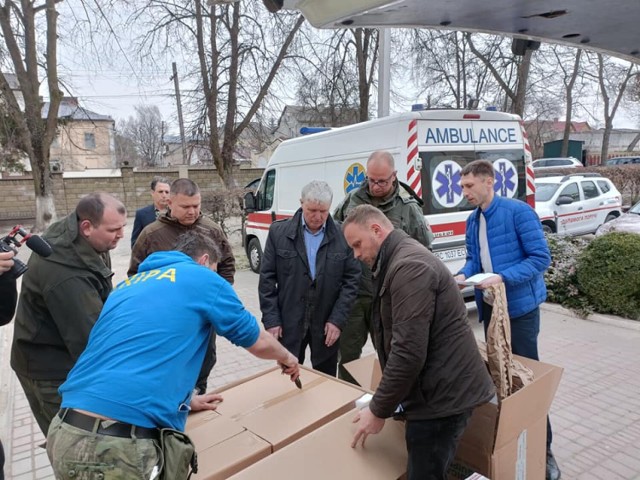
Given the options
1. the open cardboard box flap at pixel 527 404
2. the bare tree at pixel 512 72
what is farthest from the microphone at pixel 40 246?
the bare tree at pixel 512 72

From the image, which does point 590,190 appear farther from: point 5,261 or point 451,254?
point 5,261

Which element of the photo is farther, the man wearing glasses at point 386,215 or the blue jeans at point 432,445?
the man wearing glasses at point 386,215

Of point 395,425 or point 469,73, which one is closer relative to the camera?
point 395,425

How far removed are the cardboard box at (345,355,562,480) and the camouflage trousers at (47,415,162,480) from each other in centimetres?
125

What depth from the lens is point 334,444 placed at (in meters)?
1.82

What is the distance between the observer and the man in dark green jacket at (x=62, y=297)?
1968 mm

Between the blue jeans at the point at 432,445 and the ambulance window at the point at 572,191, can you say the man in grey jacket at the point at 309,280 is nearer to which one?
the blue jeans at the point at 432,445

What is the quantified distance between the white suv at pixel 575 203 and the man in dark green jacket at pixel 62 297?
9.76 meters

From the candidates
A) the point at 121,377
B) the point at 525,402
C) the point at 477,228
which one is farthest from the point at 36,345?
the point at 477,228

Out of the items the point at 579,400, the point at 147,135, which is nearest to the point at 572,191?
the point at 579,400

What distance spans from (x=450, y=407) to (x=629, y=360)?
386cm

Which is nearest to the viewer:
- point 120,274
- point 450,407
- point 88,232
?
point 450,407

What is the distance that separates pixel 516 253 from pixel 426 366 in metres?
1.31

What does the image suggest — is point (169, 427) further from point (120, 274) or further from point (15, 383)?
point (120, 274)
